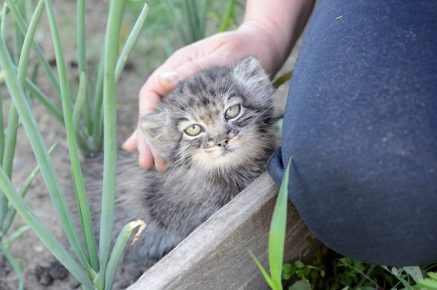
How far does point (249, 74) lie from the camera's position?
159 cm

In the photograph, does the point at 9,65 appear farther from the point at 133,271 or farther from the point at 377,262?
the point at 133,271

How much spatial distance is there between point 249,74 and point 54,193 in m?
0.65

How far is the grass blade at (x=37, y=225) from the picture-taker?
1046 mm

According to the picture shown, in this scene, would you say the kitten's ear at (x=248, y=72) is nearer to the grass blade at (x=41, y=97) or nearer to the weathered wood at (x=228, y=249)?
the weathered wood at (x=228, y=249)

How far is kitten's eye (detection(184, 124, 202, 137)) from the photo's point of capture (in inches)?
60.9

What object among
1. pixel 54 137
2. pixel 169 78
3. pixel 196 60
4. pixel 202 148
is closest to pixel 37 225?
pixel 202 148

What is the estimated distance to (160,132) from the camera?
5.33ft

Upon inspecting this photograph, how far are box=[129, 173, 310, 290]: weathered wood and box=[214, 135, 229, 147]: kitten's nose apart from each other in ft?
0.41

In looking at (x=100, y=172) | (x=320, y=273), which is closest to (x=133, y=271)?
(x=100, y=172)

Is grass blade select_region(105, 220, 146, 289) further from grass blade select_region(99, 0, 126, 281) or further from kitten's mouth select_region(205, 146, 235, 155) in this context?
kitten's mouth select_region(205, 146, 235, 155)

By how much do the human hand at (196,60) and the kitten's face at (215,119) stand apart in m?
0.06

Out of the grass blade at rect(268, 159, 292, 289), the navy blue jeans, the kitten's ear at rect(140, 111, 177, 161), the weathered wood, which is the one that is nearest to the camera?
the grass blade at rect(268, 159, 292, 289)

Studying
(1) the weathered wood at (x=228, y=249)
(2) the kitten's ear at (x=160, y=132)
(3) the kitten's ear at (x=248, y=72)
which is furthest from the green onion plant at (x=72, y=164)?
(3) the kitten's ear at (x=248, y=72)

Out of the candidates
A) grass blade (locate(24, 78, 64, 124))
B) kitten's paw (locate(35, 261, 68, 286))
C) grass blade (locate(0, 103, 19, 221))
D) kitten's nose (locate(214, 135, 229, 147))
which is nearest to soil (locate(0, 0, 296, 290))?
kitten's paw (locate(35, 261, 68, 286))
